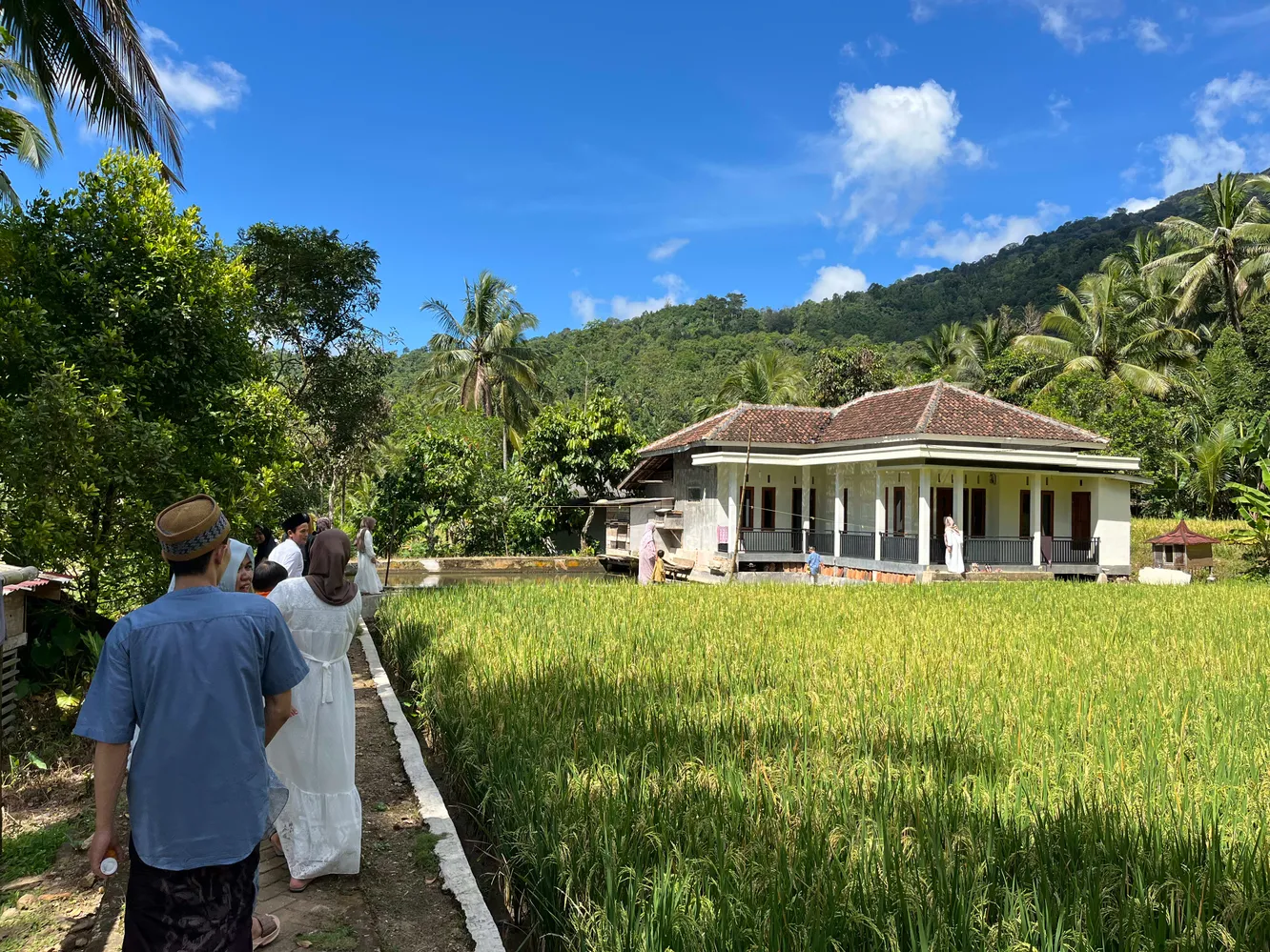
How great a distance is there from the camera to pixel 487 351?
31656 millimetres

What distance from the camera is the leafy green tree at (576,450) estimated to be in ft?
88.8

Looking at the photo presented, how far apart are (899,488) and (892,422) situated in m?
1.90

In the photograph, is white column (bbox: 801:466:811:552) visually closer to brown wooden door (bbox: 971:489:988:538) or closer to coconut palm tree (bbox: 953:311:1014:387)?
brown wooden door (bbox: 971:489:988:538)

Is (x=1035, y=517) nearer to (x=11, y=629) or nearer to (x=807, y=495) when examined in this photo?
(x=807, y=495)

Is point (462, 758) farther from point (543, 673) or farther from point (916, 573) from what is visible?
point (916, 573)

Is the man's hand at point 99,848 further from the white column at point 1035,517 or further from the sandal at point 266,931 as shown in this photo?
the white column at point 1035,517

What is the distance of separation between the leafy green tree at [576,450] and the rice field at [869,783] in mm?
19296

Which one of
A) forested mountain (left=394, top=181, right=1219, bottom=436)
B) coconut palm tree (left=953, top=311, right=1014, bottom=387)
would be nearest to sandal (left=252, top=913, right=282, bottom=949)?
forested mountain (left=394, top=181, right=1219, bottom=436)

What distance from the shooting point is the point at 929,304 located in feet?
193

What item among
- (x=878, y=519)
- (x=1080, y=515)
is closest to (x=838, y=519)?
(x=878, y=519)

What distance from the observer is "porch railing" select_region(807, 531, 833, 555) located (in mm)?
21734

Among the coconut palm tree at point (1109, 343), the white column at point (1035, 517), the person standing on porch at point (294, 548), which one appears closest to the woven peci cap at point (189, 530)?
the person standing on porch at point (294, 548)

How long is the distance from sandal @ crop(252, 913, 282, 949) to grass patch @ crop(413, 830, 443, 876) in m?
0.75

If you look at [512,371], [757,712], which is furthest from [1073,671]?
[512,371]
